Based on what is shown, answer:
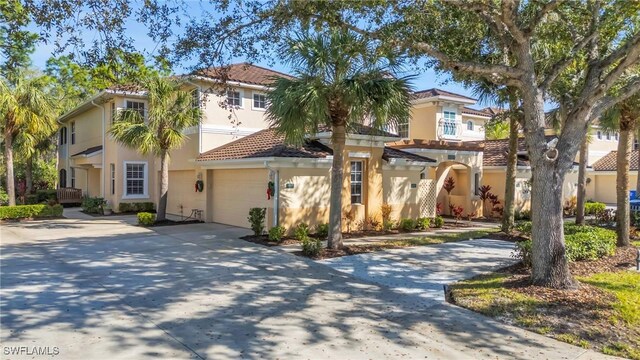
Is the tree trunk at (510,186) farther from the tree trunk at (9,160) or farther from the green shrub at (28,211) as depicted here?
the tree trunk at (9,160)

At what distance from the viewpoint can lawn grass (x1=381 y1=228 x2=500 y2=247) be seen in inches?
558

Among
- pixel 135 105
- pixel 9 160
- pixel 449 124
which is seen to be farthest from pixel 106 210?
pixel 449 124

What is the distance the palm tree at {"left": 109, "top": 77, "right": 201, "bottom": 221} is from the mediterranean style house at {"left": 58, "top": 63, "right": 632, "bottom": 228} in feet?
3.08

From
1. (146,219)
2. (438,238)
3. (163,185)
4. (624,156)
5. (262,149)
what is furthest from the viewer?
(163,185)

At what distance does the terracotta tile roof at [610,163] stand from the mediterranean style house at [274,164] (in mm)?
10177

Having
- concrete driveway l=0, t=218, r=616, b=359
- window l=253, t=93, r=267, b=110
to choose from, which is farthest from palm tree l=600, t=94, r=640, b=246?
window l=253, t=93, r=267, b=110

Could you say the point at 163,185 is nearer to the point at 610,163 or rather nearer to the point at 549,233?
the point at 549,233

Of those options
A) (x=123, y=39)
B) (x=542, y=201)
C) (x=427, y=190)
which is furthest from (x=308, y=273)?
(x=427, y=190)

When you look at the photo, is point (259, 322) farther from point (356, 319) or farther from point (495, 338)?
point (495, 338)

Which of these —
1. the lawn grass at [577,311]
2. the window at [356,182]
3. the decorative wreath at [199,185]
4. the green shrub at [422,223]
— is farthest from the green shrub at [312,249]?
the decorative wreath at [199,185]

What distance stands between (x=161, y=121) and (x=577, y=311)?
15.8 metres

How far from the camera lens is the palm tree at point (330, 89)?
11484 millimetres

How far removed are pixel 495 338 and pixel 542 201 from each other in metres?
3.39

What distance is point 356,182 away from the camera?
16984mm
